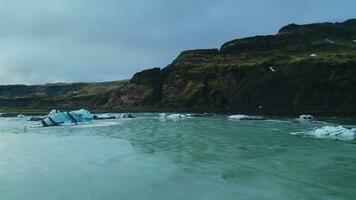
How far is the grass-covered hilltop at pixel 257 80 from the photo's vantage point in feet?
300

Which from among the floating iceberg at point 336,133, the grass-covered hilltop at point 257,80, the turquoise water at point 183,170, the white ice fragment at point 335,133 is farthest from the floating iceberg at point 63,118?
the white ice fragment at point 335,133

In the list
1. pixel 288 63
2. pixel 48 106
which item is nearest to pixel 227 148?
pixel 288 63

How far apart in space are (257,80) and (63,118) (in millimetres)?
54800

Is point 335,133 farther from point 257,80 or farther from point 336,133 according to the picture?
point 257,80

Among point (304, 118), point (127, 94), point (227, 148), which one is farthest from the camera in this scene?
point (127, 94)

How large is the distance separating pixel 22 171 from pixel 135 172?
597 centimetres

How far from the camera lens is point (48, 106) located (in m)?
178

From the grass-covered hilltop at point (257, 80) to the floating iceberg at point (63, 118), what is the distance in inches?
1421

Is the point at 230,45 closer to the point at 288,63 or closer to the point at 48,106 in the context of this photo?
the point at 288,63

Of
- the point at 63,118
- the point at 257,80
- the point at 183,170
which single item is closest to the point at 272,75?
the point at 257,80

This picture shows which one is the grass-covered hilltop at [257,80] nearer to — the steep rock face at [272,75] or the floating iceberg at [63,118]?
the steep rock face at [272,75]

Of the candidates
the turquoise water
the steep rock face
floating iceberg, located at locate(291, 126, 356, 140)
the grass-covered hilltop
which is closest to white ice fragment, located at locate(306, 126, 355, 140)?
floating iceberg, located at locate(291, 126, 356, 140)

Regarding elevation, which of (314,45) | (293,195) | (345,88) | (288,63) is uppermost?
(314,45)

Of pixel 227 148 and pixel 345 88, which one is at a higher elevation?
pixel 345 88
